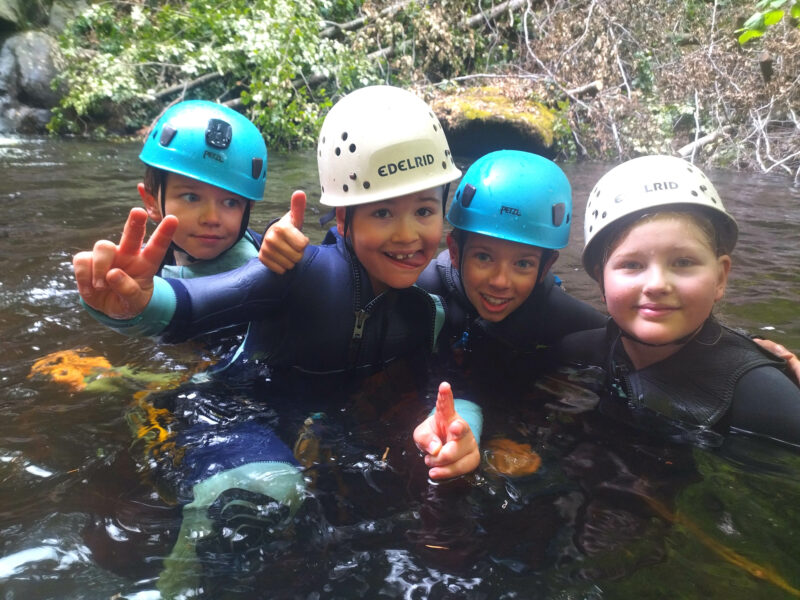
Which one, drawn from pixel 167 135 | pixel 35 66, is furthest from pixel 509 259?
pixel 35 66

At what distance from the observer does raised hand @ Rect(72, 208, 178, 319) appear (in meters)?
1.84

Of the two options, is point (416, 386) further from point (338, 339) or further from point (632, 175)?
point (632, 175)

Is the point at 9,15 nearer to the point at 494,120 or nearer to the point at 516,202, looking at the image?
the point at 494,120

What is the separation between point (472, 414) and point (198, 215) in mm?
1878

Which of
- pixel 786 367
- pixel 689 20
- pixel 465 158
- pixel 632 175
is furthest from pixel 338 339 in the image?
pixel 689 20

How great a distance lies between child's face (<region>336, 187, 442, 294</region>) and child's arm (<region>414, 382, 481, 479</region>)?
0.78m

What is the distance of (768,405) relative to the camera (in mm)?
2361

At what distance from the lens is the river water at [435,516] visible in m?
1.62

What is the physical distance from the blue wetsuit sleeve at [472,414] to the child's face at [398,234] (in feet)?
1.93

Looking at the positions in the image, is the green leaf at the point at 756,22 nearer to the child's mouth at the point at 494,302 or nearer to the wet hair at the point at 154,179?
the child's mouth at the point at 494,302

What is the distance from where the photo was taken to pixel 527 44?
11.0m

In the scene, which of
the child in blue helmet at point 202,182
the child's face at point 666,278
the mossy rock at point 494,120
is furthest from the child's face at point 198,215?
the mossy rock at point 494,120

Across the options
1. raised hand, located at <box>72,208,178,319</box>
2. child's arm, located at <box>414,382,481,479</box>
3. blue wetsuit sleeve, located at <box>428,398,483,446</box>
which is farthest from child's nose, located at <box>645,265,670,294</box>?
raised hand, located at <box>72,208,178,319</box>

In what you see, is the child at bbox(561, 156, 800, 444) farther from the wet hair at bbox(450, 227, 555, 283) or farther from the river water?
the wet hair at bbox(450, 227, 555, 283)
